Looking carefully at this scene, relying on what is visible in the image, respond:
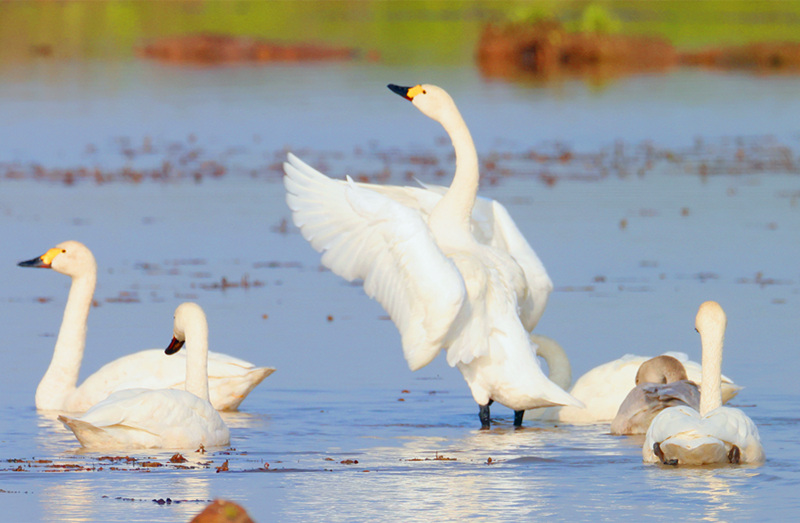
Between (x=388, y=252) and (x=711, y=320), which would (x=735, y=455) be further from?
(x=388, y=252)

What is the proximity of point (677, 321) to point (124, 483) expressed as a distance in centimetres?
603

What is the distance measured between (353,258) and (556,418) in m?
1.74

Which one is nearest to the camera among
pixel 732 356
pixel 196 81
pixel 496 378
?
pixel 496 378

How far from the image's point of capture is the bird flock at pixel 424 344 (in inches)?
359

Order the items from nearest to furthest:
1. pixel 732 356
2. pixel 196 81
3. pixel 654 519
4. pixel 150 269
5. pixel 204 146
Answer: pixel 654 519
pixel 732 356
pixel 150 269
pixel 204 146
pixel 196 81

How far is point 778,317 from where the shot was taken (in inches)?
516

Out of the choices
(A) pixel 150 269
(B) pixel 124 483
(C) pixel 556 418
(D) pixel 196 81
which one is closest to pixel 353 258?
(C) pixel 556 418


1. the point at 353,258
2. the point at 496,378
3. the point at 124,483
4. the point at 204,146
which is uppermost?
the point at 204,146

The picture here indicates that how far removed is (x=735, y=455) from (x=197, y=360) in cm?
322

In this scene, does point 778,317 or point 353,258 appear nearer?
point 353,258

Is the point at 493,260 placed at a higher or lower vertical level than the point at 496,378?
higher

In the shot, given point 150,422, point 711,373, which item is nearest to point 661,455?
point 711,373

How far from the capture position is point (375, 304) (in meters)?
14.1

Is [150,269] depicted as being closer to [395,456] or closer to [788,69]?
[395,456]
